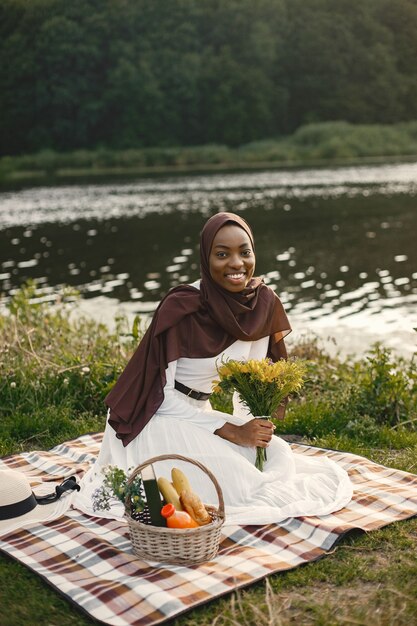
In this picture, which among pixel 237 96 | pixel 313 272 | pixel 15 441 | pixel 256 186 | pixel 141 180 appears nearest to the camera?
pixel 15 441

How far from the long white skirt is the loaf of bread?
0.41 metres

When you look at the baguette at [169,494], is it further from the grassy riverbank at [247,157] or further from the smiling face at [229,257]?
the grassy riverbank at [247,157]

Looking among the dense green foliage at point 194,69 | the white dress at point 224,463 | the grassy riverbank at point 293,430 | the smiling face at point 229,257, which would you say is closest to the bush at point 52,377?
the grassy riverbank at point 293,430

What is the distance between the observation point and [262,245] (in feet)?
70.1

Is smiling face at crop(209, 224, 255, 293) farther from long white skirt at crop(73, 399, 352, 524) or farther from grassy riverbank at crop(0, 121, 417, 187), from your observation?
grassy riverbank at crop(0, 121, 417, 187)

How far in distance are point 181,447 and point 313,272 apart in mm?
13120

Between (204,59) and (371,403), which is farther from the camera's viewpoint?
(204,59)

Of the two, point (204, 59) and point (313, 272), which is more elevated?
point (204, 59)

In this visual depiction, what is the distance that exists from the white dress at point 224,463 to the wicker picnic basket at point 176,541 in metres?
0.47

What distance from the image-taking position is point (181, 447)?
181 inches

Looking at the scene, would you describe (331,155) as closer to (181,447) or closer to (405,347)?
(405,347)

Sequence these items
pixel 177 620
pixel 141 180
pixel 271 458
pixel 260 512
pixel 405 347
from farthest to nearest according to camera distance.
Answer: pixel 141 180 → pixel 405 347 → pixel 271 458 → pixel 260 512 → pixel 177 620

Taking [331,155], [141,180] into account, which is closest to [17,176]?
[141,180]

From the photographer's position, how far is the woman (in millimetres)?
4555
